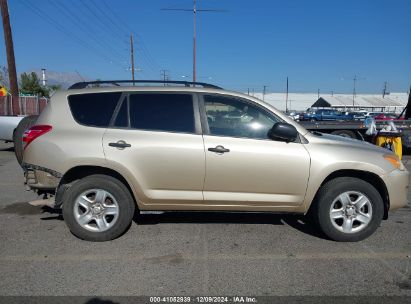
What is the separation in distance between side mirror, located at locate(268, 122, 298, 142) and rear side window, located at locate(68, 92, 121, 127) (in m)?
1.86

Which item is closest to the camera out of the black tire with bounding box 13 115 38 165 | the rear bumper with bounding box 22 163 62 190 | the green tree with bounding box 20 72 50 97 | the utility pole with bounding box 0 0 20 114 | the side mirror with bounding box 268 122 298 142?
the side mirror with bounding box 268 122 298 142

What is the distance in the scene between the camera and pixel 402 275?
3797 millimetres

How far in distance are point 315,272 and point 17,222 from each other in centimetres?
389

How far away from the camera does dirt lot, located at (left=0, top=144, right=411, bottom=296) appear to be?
3537 mm

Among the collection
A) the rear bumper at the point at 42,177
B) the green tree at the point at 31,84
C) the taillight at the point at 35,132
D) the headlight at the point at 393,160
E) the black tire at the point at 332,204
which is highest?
the green tree at the point at 31,84

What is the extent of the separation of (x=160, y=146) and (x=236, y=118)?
95cm

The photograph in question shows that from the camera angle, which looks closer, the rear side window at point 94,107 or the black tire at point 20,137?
the rear side window at point 94,107

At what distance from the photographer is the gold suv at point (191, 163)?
14.7 ft

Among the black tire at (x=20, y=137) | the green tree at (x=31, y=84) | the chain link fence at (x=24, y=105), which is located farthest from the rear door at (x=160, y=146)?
the green tree at (x=31, y=84)

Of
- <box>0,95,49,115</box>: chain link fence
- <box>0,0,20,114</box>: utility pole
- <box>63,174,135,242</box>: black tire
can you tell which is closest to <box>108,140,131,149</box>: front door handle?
<box>63,174,135,242</box>: black tire

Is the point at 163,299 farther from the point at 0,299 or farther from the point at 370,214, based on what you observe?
the point at 370,214

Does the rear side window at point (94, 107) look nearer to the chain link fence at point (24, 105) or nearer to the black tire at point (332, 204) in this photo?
the black tire at point (332, 204)

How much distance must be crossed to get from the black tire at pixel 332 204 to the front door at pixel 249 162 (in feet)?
0.84

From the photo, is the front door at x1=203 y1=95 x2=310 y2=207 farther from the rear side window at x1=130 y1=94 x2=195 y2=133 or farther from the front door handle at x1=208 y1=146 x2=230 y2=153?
the rear side window at x1=130 y1=94 x2=195 y2=133
